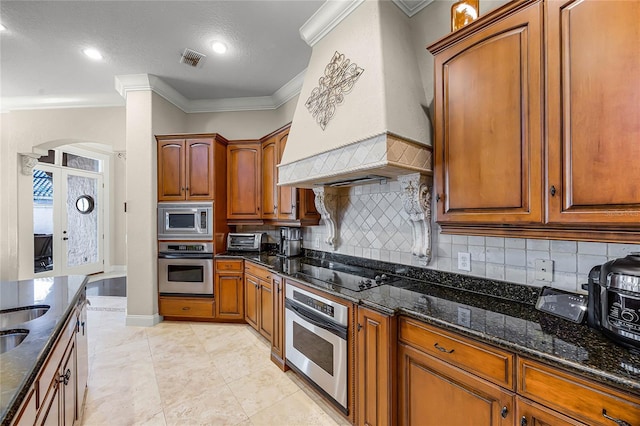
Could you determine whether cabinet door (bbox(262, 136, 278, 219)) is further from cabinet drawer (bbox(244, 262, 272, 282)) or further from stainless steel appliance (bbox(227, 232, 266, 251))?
cabinet drawer (bbox(244, 262, 272, 282))

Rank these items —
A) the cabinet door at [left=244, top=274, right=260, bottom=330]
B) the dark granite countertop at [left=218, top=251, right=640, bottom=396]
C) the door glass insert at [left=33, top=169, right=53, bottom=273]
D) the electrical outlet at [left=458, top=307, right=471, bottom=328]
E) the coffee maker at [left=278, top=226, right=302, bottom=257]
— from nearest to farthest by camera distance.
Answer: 1. the dark granite countertop at [left=218, top=251, right=640, bottom=396]
2. the electrical outlet at [left=458, top=307, right=471, bottom=328]
3. the cabinet door at [left=244, top=274, right=260, bottom=330]
4. the coffee maker at [left=278, top=226, right=302, bottom=257]
5. the door glass insert at [left=33, top=169, right=53, bottom=273]

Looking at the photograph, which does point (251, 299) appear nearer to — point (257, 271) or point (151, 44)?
point (257, 271)

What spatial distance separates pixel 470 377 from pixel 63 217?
7.74 m

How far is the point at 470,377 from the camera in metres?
1.27

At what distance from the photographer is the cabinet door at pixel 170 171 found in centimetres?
361

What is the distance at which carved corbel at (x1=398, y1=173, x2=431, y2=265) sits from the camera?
1.94 metres

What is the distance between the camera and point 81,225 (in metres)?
6.40

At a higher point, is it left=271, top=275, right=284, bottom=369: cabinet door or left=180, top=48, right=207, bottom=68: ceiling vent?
left=180, top=48, right=207, bottom=68: ceiling vent

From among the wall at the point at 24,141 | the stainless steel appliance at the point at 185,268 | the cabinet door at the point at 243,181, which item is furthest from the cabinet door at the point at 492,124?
the wall at the point at 24,141

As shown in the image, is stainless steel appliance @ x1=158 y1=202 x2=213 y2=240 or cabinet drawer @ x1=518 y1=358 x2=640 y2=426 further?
stainless steel appliance @ x1=158 y1=202 x2=213 y2=240

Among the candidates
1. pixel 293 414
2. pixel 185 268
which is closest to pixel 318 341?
pixel 293 414

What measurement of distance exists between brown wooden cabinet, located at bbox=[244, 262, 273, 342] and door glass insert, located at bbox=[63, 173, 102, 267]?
5.28 m

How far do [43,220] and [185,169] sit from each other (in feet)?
14.8

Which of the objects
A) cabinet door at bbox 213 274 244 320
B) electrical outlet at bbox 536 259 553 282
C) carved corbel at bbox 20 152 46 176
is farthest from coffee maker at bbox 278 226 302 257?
carved corbel at bbox 20 152 46 176
